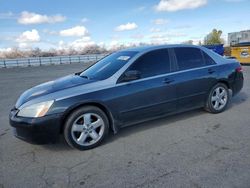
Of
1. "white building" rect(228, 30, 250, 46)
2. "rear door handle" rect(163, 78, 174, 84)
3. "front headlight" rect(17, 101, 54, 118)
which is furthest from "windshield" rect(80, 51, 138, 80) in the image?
"white building" rect(228, 30, 250, 46)

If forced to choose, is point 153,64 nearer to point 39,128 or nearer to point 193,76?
point 193,76

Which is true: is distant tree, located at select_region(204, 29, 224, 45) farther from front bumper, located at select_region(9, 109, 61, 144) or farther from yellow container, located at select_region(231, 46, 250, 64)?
front bumper, located at select_region(9, 109, 61, 144)

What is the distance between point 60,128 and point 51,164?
544mm

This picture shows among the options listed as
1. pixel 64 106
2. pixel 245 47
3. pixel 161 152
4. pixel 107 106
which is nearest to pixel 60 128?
pixel 64 106

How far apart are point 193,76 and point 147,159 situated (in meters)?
Answer: 2.17

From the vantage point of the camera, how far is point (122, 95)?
406 cm

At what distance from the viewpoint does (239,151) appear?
353cm

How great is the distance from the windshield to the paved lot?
44.1 inches

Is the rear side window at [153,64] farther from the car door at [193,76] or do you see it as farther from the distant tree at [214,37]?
the distant tree at [214,37]

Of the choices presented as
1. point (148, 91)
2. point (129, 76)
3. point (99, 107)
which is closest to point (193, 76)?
point (148, 91)

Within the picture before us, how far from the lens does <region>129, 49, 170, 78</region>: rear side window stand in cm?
436

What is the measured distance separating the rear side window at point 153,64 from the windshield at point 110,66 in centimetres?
20

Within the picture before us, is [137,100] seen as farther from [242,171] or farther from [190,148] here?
[242,171]

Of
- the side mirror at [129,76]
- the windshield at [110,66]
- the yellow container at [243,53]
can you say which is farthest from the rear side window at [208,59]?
the yellow container at [243,53]
